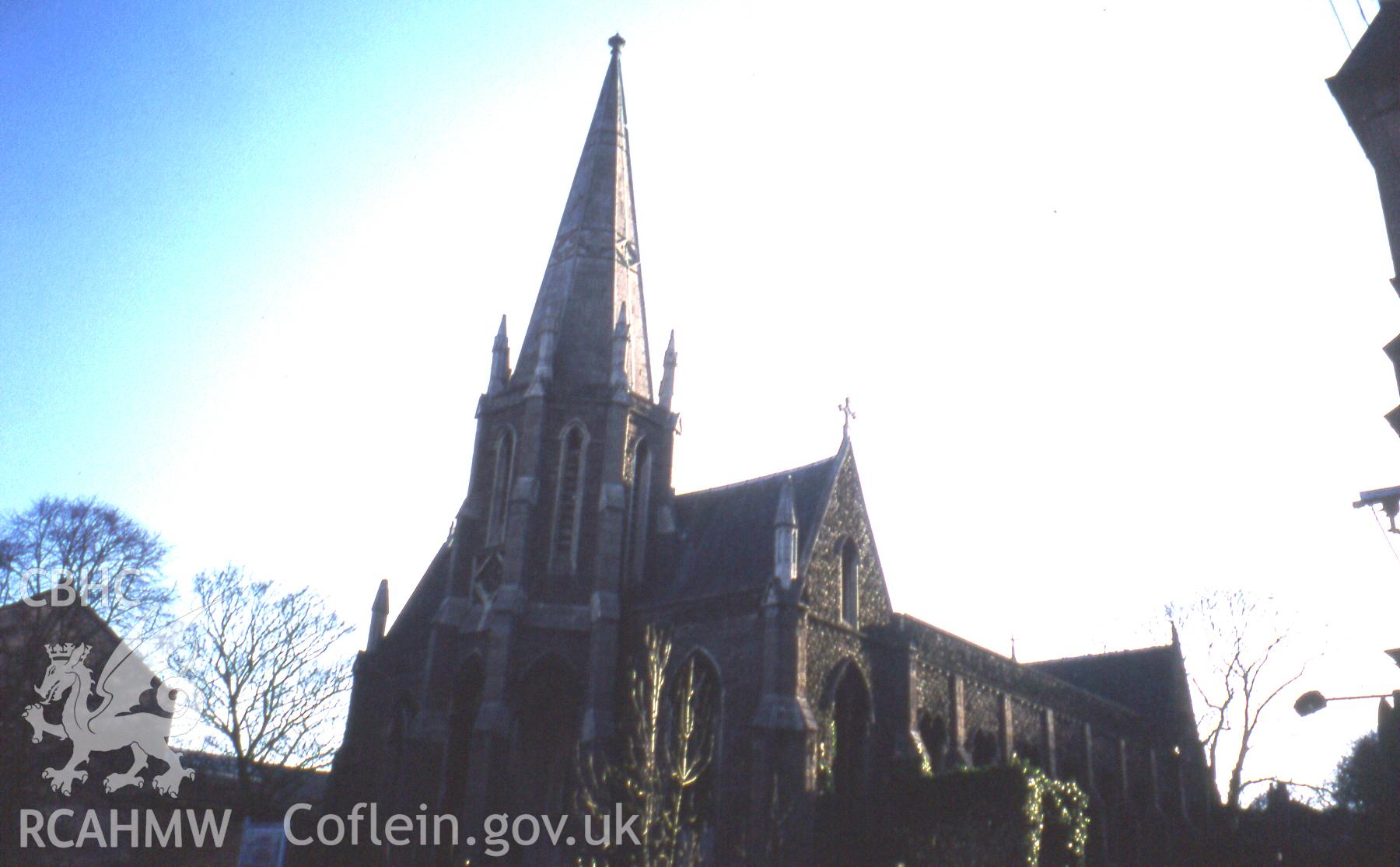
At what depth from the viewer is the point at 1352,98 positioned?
69.9 ft

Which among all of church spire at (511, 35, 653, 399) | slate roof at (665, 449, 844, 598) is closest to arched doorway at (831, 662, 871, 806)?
slate roof at (665, 449, 844, 598)

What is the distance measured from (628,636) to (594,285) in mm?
10989

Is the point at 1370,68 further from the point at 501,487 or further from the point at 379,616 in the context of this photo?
the point at 379,616

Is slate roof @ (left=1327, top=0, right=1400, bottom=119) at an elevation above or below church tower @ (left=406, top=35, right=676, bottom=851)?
above

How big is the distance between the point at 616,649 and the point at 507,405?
8033 mm

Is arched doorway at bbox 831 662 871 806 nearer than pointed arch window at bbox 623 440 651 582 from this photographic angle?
Yes

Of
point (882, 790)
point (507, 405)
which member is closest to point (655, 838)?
point (882, 790)

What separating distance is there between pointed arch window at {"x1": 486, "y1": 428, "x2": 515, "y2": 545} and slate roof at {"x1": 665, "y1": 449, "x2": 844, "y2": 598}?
4712mm

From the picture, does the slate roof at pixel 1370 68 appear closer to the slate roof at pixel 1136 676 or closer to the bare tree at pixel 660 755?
the bare tree at pixel 660 755

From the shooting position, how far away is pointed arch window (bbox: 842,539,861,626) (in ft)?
88.9

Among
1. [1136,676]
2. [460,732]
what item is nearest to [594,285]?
[460,732]

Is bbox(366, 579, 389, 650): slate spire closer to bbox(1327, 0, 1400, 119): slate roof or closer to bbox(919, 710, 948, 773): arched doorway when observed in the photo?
bbox(919, 710, 948, 773): arched doorway

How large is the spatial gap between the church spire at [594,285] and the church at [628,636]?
0.29ft

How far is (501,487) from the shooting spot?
29703 mm
